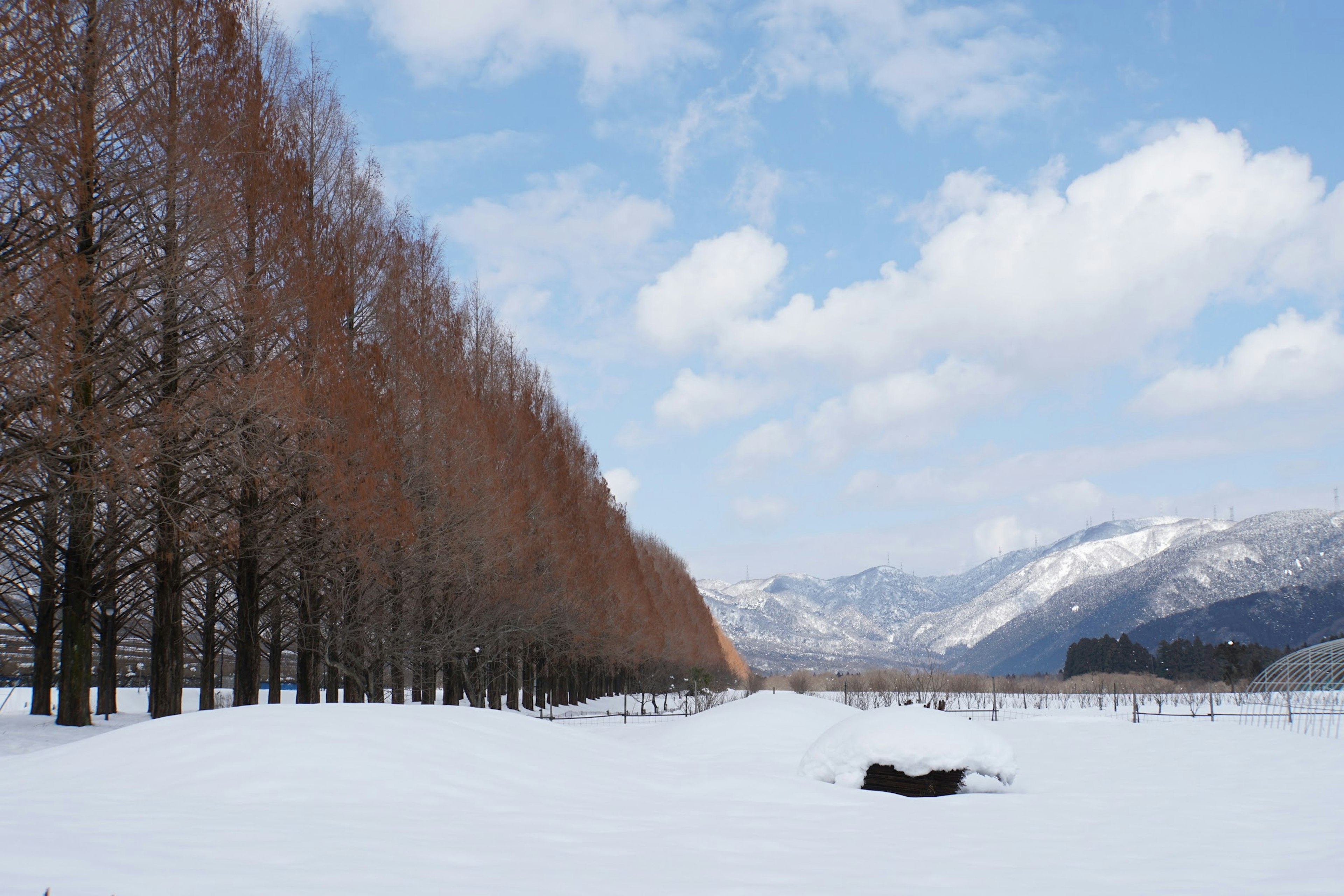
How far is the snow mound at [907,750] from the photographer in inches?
516

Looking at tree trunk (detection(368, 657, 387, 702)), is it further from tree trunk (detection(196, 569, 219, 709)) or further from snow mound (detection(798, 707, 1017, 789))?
snow mound (detection(798, 707, 1017, 789))

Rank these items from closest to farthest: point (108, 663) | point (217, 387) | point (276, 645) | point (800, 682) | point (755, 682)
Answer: point (217, 387)
point (108, 663)
point (276, 645)
point (800, 682)
point (755, 682)

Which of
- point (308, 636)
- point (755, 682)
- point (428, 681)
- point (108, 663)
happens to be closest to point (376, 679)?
point (308, 636)

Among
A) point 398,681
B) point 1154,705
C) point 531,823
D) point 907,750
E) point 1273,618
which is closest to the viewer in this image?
point 531,823

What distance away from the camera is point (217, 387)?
40.3 ft

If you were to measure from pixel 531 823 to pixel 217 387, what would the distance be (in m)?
7.54

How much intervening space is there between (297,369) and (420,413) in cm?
596

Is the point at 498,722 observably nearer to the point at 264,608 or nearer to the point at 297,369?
the point at 297,369

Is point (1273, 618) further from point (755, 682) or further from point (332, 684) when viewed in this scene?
point (332, 684)

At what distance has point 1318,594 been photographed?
611 ft

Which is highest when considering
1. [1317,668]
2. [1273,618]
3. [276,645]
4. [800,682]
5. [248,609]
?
[248,609]

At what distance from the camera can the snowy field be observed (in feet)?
18.7

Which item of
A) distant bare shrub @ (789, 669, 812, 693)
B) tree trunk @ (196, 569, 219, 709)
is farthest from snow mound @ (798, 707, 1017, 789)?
distant bare shrub @ (789, 669, 812, 693)

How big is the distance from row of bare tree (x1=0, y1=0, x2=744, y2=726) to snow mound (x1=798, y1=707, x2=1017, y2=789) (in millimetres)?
8222
